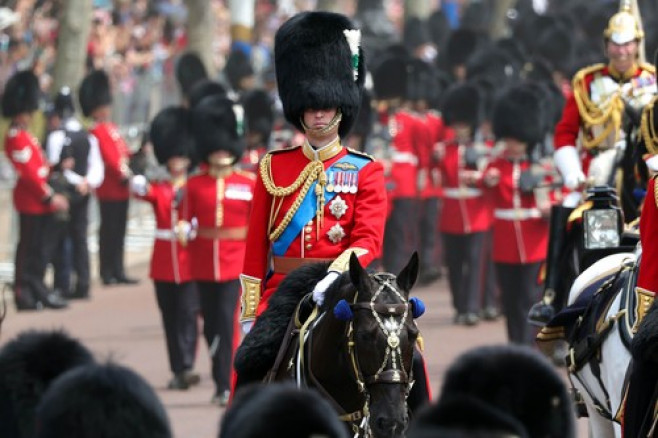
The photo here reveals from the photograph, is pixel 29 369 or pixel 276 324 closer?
pixel 29 369

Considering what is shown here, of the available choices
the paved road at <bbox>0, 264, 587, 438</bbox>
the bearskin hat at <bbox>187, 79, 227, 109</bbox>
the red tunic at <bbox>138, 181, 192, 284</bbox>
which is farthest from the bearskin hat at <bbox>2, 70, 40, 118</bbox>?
the red tunic at <bbox>138, 181, 192, 284</bbox>

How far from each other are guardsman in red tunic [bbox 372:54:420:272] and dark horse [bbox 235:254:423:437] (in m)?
10.3

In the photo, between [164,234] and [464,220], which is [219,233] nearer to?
[164,234]

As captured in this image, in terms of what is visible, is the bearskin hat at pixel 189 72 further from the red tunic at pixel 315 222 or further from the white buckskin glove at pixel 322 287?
the white buckskin glove at pixel 322 287

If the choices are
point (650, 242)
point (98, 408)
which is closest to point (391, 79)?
point (650, 242)

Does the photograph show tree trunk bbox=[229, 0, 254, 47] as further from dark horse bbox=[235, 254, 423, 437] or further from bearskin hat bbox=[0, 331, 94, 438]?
bearskin hat bbox=[0, 331, 94, 438]

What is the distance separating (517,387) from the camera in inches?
205

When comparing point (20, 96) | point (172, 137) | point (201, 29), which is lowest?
point (172, 137)

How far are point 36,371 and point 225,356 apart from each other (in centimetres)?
722

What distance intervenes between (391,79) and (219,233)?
26.7ft

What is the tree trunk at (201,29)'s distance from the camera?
24578 mm

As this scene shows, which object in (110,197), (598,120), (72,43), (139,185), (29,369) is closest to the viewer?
(29,369)

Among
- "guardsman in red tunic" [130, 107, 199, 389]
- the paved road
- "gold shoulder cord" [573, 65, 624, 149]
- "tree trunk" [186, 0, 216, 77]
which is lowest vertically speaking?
the paved road

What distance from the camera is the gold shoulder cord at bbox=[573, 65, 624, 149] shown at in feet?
35.3
